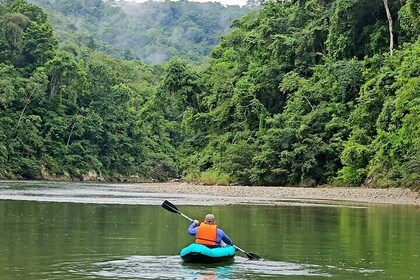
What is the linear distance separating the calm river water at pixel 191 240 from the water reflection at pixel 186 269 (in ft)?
0.06

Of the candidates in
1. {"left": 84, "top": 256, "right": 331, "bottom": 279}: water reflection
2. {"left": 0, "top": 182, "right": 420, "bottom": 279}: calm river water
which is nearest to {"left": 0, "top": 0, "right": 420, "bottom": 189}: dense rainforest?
{"left": 0, "top": 182, "right": 420, "bottom": 279}: calm river water

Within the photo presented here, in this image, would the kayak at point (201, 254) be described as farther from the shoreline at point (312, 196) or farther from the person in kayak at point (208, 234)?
the shoreline at point (312, 196)

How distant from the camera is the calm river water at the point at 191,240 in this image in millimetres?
14977

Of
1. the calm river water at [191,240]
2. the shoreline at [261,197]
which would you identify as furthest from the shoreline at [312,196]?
the calm river water at [191,240]

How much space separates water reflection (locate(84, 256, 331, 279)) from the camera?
47.3 ft

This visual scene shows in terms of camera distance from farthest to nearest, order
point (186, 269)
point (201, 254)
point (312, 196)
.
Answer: point (312, 196), point (201, 254), point (186, 269)

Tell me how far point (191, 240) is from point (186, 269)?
17.2ft

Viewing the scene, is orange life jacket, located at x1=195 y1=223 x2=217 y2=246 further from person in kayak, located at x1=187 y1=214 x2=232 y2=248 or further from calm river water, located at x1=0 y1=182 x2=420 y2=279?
calm river water, located at x1=0 y1=182 x2=420 y2=279

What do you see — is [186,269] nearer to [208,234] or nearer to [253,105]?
[208,234]

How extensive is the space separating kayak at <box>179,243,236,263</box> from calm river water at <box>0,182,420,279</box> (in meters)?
0.25

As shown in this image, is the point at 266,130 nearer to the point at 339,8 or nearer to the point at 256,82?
the point at 256,82

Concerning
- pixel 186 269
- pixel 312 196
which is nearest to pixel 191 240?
pixel 186 269

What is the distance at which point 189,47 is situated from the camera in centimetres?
19775

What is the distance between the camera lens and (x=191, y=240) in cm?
2042
